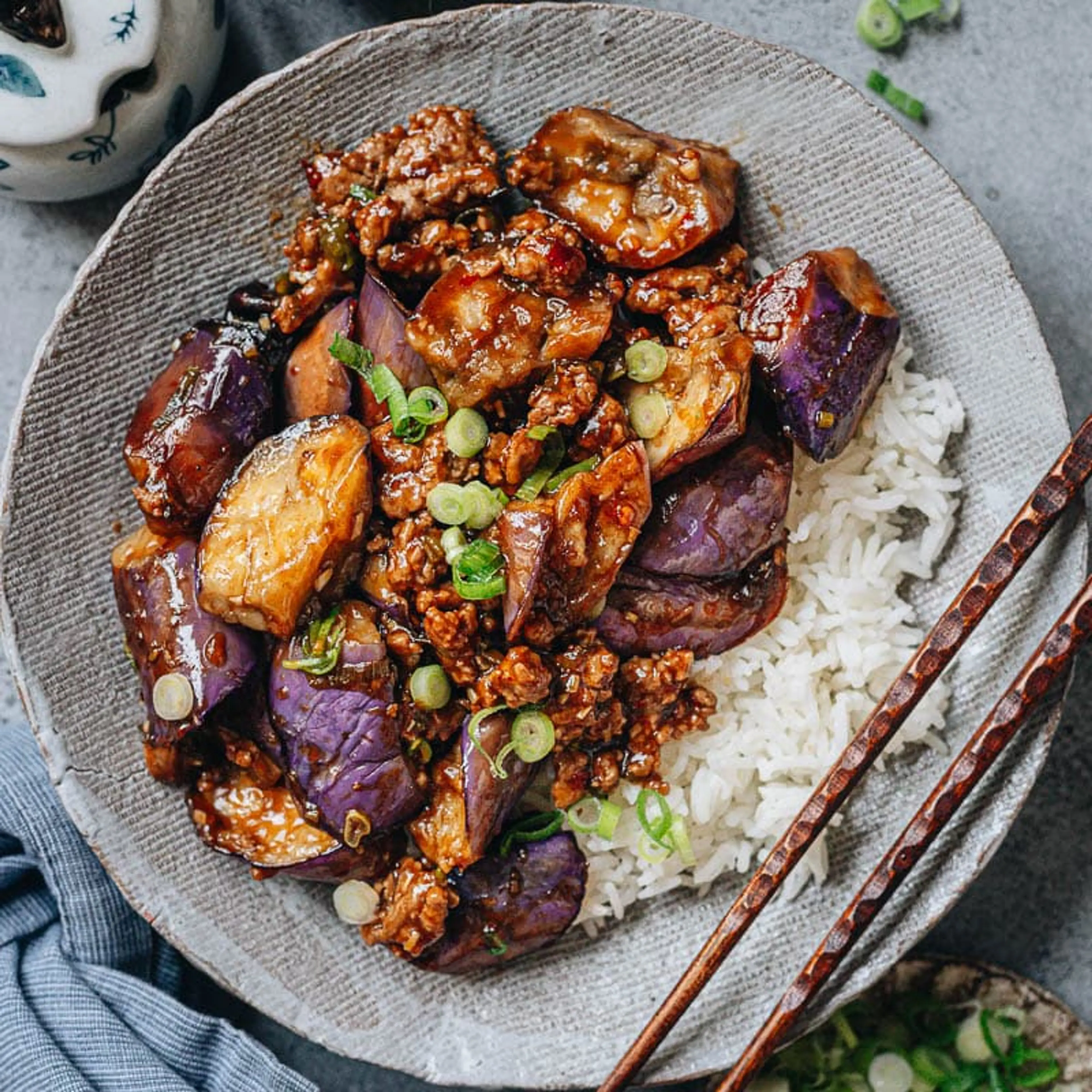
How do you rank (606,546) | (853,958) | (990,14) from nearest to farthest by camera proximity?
(606,546), (853,958), (990,14)

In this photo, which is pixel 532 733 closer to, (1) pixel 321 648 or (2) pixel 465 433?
(1) pixel 321 648

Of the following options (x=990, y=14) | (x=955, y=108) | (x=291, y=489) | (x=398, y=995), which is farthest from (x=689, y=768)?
(x=990, y=14)

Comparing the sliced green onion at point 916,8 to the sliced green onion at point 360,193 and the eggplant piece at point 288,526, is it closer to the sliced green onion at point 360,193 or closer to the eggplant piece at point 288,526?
the sliced green onion at point 360,193

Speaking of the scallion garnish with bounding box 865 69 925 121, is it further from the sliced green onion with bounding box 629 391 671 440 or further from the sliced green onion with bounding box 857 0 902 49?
the sliced green onion with bounding box 629 391 671 440

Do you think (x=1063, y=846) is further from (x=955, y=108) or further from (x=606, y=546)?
(x=955, y=108)

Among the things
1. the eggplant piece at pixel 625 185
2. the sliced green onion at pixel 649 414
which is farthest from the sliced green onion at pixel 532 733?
the eggplant piece at pixel 625 185

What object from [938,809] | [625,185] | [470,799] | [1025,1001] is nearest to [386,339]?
[625,185]

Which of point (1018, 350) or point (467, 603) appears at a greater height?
point (1018, 350)

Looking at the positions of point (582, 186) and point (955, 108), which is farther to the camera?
point (955, 108)

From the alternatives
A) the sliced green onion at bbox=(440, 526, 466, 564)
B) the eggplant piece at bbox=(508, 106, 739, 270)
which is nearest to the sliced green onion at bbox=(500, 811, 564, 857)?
the sliced green onion at bbox=(440, 526, 466, 564)
